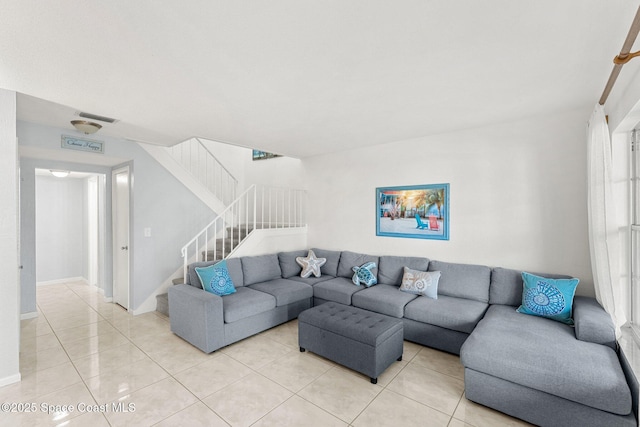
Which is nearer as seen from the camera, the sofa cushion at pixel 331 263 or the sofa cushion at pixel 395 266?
the sofa cushion at pixel 395 266

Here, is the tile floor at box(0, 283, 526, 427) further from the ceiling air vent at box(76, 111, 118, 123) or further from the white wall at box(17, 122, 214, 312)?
the ceiling air vent at box(76, 111, 118, 123)

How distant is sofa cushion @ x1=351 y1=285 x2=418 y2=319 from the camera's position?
3281mm

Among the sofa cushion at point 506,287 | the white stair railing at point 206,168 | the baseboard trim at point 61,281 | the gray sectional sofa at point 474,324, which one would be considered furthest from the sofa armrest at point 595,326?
the baseboard trim at point 61,281

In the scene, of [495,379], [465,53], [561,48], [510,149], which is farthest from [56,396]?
[510,149]

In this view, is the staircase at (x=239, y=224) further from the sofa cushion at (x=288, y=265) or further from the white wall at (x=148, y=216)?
the sofa cushion at (x=288, y=265)

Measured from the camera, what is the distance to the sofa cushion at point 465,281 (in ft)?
10.9

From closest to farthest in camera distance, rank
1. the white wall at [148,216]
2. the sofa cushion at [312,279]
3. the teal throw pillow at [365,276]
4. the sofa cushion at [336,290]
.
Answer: the sofa cushion at [336,290], the teal throw pillow at [365,276], the white wall at [148,216], the sofa cushion at [312,279]

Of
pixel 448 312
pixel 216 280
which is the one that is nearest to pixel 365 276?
pixel 448 312

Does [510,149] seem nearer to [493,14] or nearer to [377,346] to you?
[493,14]

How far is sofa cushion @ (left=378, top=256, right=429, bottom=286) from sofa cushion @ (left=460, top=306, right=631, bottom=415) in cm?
132

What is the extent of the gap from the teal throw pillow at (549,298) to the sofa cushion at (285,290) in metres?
2.49

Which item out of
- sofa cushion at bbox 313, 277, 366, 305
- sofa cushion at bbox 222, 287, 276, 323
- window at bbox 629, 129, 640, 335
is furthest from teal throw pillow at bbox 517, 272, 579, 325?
sofa cushion at bbox 222, 287, 276, 323

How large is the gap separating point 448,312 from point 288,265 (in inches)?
96.8

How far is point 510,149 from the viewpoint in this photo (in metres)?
3.38
